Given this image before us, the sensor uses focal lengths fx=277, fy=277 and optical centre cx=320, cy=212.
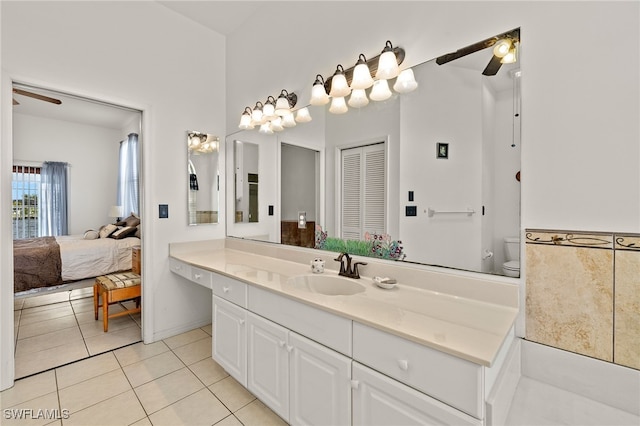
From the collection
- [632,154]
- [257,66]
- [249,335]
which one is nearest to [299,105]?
[257,66]

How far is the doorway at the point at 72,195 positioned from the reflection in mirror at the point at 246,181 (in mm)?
862

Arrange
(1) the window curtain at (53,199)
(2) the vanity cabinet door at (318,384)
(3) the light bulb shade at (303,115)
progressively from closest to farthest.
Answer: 1. (2) the vanity cabinet door at (318,384)
2. (3) the light bulb shade at (303,115)
3. (1) the window curtain at (53,199)

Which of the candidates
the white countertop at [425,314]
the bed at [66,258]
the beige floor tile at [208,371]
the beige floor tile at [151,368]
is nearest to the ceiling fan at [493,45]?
the white countertop at [425,314]

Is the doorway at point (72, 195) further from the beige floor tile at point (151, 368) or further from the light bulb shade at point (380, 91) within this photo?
the light bulb shade at point (380, 91)

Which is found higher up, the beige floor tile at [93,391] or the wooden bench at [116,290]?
the wooden bench at [116,290]

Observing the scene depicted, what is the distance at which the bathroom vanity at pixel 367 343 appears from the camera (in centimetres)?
87

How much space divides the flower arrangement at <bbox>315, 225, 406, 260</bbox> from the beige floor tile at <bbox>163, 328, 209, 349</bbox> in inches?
61.9

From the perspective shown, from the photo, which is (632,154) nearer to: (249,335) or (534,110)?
(534,110)

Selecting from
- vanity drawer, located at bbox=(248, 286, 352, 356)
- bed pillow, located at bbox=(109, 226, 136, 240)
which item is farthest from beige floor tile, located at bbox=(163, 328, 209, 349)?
bed pillow, located at bbox=(109, 226, 136, 240)

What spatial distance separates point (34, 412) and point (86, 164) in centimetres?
304

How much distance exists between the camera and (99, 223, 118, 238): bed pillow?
11.9ft

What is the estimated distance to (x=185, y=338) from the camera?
2600 mm

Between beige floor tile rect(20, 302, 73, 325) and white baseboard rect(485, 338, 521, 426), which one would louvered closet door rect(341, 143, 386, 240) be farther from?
beige floor tile rect(20, 302, 73, 325)

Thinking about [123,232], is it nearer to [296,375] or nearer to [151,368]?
[151,368]
